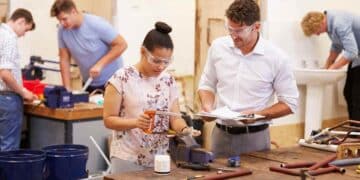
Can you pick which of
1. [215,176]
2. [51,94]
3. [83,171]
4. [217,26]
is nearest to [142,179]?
[215,176]

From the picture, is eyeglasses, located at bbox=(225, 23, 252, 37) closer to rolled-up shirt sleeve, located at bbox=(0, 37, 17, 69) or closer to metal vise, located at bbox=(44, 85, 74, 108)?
metal vise, located at bbox=(44, 85, 74, 108)

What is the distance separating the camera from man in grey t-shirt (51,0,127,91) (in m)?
4.63

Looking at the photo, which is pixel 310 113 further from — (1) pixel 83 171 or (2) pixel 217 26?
(1) pixel 83 171

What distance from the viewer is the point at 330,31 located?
5594mm

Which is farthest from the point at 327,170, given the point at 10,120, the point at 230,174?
the point at 10,120

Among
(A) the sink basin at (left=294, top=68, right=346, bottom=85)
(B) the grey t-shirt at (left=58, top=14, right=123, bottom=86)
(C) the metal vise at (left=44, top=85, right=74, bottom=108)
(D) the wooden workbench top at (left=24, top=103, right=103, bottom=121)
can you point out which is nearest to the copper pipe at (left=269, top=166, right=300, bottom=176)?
(D) the wooden workbench top at (left=24, top=103, right=103, bottom=121)

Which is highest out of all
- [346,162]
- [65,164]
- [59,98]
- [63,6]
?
[63,6]

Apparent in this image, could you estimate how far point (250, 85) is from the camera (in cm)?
321

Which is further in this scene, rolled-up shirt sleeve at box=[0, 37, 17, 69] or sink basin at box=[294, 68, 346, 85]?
sink basin at box=[294, 68, 346, 85]

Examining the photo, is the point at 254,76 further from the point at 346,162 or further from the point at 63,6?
the point at 63,6

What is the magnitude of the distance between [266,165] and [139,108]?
668mm

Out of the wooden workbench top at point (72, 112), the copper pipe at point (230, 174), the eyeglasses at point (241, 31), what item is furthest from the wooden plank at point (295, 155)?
the wooden workbench top at point (72, 112)

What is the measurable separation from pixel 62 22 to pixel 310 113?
258 centimetres

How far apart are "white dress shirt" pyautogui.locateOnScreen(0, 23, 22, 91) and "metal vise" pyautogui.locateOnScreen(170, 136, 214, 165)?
2.19 m
